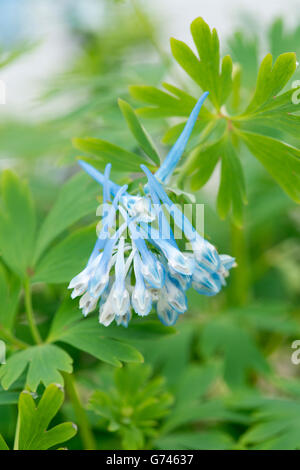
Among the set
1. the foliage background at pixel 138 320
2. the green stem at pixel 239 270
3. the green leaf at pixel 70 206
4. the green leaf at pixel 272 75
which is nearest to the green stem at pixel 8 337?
the foliage background at pixel 138 320

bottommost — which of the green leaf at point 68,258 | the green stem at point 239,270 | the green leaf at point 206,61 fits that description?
the green leaf at point 68,258

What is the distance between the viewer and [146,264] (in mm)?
605

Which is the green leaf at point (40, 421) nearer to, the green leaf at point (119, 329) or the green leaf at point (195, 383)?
the green leaf at point (119, 329)

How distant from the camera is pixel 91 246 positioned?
31.1 inches

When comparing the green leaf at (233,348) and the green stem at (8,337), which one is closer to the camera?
the green stem at (8,337)

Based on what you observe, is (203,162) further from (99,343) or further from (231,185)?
(99,343)

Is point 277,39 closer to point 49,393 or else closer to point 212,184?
point 212,184

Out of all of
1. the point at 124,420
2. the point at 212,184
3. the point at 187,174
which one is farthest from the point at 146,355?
the point at 212,184

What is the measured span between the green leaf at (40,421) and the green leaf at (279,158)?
440 mm

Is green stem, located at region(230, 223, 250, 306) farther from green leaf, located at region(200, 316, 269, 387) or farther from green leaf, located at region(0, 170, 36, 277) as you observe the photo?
green leaf, located at region(0, 170, 36, 277)

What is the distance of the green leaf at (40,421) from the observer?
26.0 inches

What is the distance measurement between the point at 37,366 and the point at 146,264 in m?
0.24

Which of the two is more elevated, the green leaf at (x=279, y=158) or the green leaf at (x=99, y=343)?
the green leaf at (x=279, y=158)

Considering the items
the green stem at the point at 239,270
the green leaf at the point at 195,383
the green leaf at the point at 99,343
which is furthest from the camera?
the green stem at the point at 239,270
